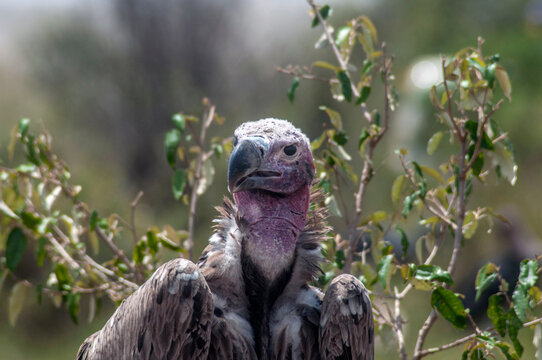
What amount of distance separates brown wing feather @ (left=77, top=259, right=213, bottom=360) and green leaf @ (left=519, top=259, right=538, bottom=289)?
1.36 meters

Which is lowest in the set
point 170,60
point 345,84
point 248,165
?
point 248,165

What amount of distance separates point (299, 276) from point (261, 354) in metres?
0.40

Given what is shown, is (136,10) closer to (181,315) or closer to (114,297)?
(114,297)

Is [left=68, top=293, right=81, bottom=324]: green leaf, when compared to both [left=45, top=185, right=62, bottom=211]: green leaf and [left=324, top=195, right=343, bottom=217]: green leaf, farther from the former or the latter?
[left=324, top=195, right=343, bottom=217]: green leaf

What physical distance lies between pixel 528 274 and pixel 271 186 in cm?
119

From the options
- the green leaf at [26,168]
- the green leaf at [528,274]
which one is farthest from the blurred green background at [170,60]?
the green leaf at [528,274]

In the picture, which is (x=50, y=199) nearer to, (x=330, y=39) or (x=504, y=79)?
(x=330, y=39)

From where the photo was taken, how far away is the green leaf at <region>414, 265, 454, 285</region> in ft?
10.3

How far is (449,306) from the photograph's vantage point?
10.4ft


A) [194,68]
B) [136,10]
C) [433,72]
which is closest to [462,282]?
[433,72]

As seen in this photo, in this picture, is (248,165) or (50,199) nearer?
(248,165)

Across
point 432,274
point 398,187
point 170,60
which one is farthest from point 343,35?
point 170,60

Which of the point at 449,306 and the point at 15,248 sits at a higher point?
the point at 15,248

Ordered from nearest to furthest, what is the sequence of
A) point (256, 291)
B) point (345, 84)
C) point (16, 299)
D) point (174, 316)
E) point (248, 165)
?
point (174, 316)
point (248, 165)
point (256, 291)
point (345, 84)
point (16, 299)
